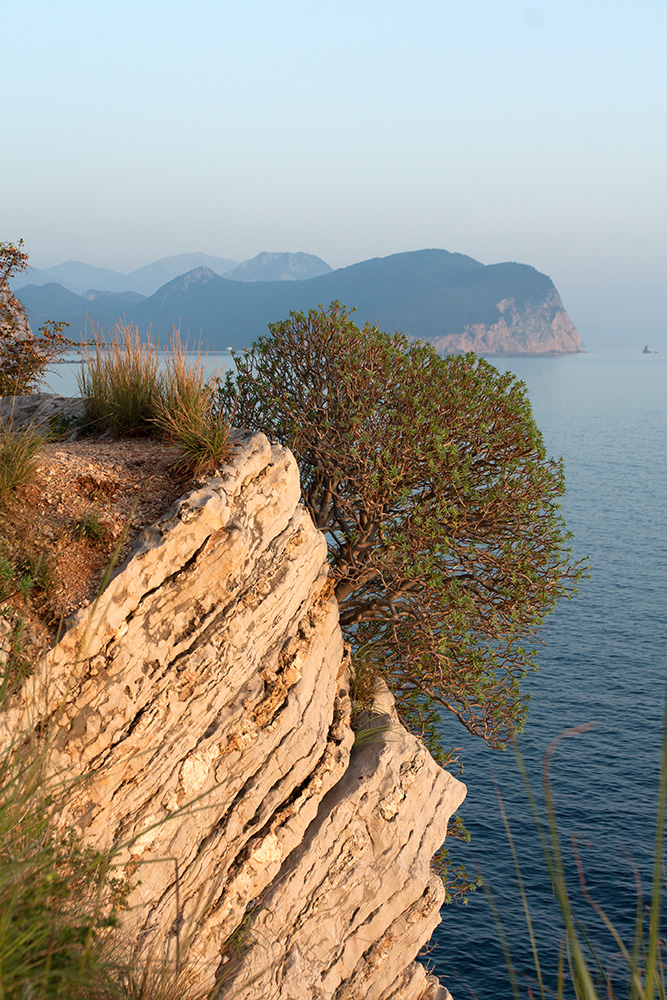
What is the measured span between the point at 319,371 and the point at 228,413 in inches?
78.3

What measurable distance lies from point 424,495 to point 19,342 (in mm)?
10272

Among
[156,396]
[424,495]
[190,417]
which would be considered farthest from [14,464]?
[424,495]

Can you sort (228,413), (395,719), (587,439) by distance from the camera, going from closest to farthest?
(395,719) < (228,413) < (587,439)

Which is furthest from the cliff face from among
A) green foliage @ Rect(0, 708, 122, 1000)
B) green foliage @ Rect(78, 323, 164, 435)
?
green foliage @ Rect(0, 708, 122, 1000)

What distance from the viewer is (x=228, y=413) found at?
1455 centimetres

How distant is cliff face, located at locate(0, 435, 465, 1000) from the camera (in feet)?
28.1

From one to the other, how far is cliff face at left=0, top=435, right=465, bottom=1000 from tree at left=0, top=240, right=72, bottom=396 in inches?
312

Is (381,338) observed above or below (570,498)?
above

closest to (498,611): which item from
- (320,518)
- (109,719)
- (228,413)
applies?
(320,518)

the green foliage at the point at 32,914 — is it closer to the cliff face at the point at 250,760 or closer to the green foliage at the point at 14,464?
the cliff face at the point at 250,760

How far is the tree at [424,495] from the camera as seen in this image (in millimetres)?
13023

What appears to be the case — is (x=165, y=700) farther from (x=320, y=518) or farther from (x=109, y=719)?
(x=320, y=518)

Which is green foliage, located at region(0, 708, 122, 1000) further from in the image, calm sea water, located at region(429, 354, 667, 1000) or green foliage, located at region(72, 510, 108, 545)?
green foliage, located at region(72, 510, 108, 545)

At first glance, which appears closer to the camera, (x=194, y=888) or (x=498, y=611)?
(x=194, y=888)
